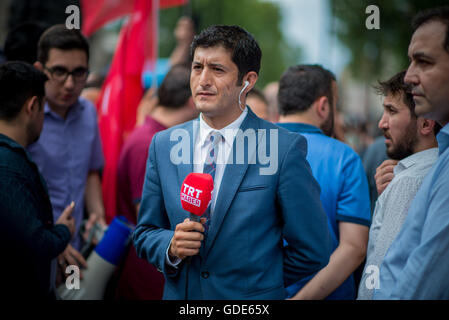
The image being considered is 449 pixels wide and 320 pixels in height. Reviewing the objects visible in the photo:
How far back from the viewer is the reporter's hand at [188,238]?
208 centimetres

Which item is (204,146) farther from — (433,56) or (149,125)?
(149,125)

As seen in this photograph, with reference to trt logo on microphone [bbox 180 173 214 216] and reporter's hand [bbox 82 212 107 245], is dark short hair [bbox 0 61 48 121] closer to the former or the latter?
reporter's hand [bbox 82 212 107 245]

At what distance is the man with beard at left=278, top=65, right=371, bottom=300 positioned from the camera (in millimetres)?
2961

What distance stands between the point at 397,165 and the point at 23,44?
3038 millimetres

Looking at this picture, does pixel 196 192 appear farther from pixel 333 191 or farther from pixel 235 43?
pixel 333 191

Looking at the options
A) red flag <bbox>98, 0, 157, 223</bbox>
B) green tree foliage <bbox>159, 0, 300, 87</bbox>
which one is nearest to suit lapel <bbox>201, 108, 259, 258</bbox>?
red flag <bbox>98, 0, 157, 223</bbox>

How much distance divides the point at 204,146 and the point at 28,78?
1287mm

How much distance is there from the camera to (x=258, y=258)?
7.43 feet

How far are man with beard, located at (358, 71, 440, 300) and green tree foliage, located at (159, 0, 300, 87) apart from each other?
1386 centimetres

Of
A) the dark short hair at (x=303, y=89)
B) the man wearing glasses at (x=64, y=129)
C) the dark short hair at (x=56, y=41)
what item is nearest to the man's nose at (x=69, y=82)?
the man wearing glasses at (x=64, y=129)

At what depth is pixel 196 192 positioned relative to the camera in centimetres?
206

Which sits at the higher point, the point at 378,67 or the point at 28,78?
the point at 378,67

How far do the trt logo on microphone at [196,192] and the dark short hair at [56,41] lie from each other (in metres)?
2.07
